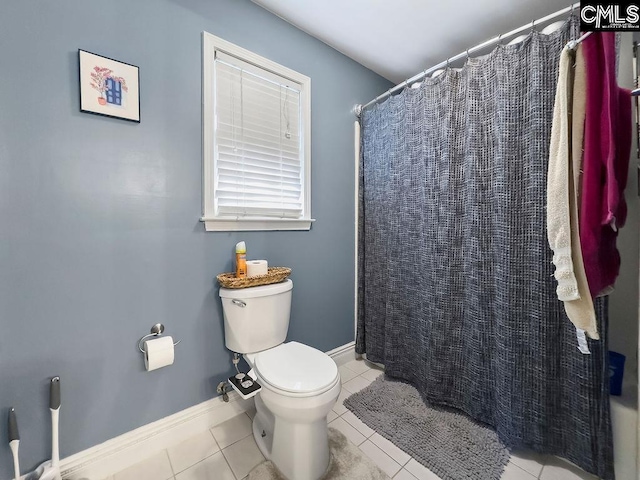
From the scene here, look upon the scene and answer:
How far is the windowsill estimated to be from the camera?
128cm

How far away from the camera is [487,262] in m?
1.24

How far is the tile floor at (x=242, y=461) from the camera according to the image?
1.04 metres

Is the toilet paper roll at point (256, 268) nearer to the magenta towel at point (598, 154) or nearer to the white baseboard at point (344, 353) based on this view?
the white baseboard at point (344, 353)

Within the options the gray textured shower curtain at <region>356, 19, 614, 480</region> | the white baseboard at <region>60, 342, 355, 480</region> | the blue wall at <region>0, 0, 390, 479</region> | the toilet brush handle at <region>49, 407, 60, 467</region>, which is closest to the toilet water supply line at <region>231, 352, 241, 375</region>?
the blue wall at <region>0, 0, 390, 479</region>

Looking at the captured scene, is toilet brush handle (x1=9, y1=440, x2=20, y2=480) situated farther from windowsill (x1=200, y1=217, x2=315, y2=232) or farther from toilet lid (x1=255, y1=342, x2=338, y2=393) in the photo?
windowsill (x1=200, y1=217, x2=315, y2=232)

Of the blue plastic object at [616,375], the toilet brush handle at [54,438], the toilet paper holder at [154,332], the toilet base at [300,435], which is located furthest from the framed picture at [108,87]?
the blue plastic object at [616,375]

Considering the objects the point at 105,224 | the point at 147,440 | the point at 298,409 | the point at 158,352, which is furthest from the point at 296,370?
the point at 105,224

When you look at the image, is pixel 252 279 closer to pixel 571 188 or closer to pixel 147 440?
pixel 147 440

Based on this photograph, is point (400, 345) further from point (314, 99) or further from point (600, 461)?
point (314, 99)

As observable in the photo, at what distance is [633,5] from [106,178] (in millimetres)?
1885

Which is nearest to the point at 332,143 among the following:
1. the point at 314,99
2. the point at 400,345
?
the point at 314,99

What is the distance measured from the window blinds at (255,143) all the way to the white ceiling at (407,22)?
0.38 meters

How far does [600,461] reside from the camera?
0.96 m

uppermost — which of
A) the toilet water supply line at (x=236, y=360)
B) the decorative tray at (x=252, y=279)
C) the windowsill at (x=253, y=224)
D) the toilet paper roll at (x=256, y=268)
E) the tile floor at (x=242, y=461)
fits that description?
the windowsill at (x=253, y=224)
